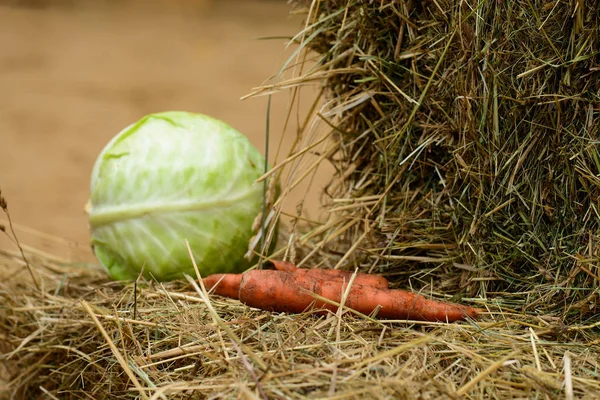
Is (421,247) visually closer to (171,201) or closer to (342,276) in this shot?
(342,276)

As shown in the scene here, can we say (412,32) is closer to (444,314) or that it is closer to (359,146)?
(359,146)

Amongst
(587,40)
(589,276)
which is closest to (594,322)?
(589,276)

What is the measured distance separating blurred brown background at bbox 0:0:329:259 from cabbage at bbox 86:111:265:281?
979 millimetres

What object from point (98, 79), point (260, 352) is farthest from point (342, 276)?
point (98, 79)

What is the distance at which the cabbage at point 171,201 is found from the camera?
2162 millimetres

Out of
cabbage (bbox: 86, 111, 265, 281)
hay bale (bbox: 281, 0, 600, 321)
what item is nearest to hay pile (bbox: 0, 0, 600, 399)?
hay bale (bbox: 281, 0, 600, 321)

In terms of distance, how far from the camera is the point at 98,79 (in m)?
6.09

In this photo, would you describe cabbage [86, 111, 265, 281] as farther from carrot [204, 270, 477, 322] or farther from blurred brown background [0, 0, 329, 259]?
blurred brown background [0, 0, 329, 259]

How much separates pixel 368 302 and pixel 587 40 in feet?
2.89

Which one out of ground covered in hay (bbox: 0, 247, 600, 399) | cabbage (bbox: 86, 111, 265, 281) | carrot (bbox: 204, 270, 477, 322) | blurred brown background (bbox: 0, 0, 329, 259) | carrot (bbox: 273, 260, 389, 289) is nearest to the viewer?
ground covered in hay (bbox: 0, 247, 600, 399)

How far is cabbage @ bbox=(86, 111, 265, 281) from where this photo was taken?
2162 millimetres

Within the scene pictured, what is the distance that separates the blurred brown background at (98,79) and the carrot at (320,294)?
4.97 feet

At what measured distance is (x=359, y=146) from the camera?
227 centimetres

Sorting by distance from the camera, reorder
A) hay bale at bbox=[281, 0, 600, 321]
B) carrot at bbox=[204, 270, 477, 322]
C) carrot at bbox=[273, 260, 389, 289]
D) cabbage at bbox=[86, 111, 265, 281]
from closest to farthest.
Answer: hay bale at bbox=[281, 0, 600, 321] → carrot at bbox=[204, 270, 477, 322] → carrot at bbox=[273, 260, 389, 289] → cabbage at bbox=[86, 111, 265, 281]
